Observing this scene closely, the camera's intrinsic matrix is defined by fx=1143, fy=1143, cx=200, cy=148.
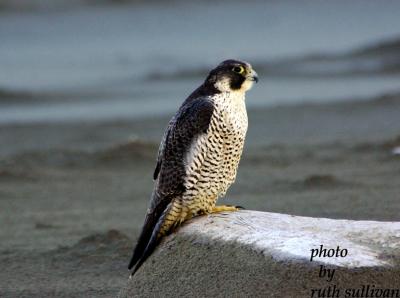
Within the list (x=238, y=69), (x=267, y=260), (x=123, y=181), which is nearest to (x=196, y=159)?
(x=238, y=69)

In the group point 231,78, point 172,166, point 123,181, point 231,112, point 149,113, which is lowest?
point 123,181

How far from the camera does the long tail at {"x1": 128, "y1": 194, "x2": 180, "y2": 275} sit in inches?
207

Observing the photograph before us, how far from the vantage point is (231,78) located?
17.9 ft

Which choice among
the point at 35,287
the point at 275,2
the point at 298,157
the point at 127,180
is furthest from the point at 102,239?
the point at 275,2

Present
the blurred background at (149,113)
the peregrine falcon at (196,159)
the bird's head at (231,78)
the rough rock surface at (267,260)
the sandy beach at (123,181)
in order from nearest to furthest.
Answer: the rough rock surface at (267,260) < the peregrine falcon at (196,159) < the bird's head at (231,78) < the sandy beach at (123,181) < the blurred background at (149,113)

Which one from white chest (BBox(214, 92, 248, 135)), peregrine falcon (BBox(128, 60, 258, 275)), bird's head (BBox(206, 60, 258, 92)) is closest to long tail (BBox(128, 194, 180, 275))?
peregrine falcon (BBox(128, 60, 258, 275))

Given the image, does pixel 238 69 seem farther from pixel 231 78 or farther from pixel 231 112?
pixel 231 112

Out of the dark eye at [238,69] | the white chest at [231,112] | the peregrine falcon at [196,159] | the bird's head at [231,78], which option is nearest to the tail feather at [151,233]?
the peregrine falcon at [196,159]

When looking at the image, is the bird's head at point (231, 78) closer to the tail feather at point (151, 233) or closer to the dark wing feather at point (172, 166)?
the dark wing feather at point (172, 166)

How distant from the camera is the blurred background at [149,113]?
7.47 m

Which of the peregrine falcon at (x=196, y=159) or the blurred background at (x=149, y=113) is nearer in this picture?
the peregrine falcon at (x=196, y=159)

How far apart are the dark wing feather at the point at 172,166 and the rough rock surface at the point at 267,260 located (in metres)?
0.11

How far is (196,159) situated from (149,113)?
8.11 m

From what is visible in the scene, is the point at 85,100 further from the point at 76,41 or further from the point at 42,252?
the point at 42,252
